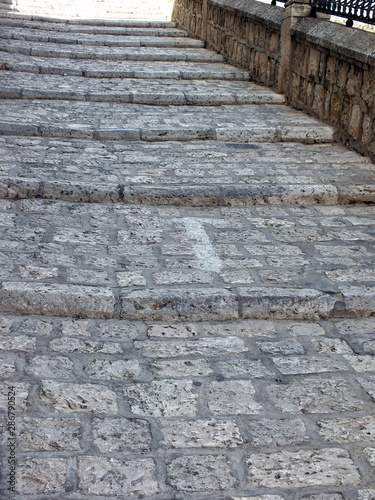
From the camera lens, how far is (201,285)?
3.78m

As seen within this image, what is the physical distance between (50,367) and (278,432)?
107cm

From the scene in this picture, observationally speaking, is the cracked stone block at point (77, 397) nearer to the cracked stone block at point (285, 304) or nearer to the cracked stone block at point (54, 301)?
the cracked stone block at point (54, 301)

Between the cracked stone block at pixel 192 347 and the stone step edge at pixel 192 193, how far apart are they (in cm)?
190

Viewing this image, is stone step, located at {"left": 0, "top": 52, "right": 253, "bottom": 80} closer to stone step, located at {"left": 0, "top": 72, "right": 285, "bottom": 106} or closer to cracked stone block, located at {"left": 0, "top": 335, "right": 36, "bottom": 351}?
stone step, located at {"left": 0, "top": 72, "right": 285, "bottom": 106}

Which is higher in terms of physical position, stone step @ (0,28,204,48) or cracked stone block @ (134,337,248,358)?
stone step @ (0,28,204,48)

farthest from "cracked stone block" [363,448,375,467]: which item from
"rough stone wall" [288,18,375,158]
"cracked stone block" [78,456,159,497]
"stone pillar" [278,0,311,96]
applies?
"stone pillar" [278,0,311,96]

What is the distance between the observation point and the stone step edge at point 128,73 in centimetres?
891

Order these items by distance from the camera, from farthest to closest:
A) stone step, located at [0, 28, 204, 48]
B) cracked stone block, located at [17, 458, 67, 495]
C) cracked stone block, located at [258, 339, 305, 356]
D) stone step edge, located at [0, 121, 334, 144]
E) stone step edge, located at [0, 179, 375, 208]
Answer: stone step, located at [0, 28, 204, 48]
stone step edge, located at [0, 121, 334, 144]
stone step edge, located at [0, 179, 375, 208]
cracked stone block, located at [258, 339, 305, 356]
cracked stone block, located at [17, 458, 67, 495]

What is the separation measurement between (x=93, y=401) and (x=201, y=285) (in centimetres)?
114

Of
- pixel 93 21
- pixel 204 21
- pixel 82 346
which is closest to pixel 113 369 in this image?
pixel 82 346

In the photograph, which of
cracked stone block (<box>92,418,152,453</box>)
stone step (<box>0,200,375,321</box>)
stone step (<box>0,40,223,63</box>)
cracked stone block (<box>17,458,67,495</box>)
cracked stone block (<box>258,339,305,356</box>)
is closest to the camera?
cracked stone block (<box>17,458,67,495</box>)

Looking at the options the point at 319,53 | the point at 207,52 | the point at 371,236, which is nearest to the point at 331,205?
the point at 371,236

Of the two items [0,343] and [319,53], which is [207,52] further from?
[0,343]

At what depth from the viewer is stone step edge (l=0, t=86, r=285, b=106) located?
765cm
